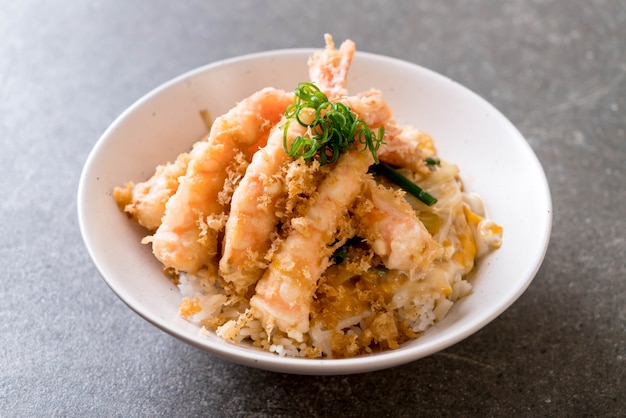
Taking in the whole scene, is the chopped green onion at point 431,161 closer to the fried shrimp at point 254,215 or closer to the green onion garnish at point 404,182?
the green onion garnish at point 404,182

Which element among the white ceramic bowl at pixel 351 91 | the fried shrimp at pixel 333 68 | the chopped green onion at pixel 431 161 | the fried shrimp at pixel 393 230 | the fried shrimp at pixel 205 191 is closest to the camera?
the white ceramic bowl at pixel 351 91

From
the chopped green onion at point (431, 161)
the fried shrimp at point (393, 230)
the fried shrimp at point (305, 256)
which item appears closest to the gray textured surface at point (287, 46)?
the fried shrimp at point (305, 256)

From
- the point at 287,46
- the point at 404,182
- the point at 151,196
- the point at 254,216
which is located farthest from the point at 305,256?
the point at 287,46

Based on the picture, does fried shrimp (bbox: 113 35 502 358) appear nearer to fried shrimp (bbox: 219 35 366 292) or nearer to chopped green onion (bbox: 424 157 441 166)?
fried shrimp (bbox: 219 35 366 292)

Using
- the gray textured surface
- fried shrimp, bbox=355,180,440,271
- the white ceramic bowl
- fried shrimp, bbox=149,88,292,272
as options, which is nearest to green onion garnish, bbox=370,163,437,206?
fried shrimp, bbox=355,180,440,271

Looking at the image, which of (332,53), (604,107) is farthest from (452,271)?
(604,107)

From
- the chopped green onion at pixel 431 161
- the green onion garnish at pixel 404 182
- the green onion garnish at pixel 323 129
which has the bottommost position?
the chopped green onion at pixel 431 161

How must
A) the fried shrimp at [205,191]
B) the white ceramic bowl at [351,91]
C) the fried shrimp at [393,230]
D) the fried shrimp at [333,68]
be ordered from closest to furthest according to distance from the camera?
the white ceramic bowl at [351,91]
the fried shrimp at [393,230]
the fried shrimp at [205,191]
the fried shrimp at [333,68]

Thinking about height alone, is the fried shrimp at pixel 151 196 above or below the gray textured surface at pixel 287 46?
above
